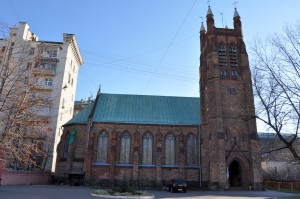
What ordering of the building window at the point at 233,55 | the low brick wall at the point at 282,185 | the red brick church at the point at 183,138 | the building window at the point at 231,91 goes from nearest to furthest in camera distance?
the red brick church at the point at 183,138 < the building window at the point at 231,91 < the low brick wall at the point at 282,185 < the building window at the point at 233,55

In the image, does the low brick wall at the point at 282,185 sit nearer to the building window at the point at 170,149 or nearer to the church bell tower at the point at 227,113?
the church bell tower at the point at 227,113

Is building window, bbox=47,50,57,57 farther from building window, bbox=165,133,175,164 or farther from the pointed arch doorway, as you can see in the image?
the pointed arch doorway

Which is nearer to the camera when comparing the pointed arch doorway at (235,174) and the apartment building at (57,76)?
the pointed arch doorway at (235,174)

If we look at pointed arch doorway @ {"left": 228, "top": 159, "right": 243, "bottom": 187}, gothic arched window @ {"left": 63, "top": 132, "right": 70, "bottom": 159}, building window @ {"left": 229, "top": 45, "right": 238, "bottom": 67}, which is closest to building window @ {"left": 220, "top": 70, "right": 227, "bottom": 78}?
building window @ {"left": 229, "top": 45, "right": 238, "bottom": 67}

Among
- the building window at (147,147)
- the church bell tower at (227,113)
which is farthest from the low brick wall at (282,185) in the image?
the building window at (147,147)

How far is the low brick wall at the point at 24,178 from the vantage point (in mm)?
28722

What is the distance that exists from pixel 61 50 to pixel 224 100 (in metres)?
29.0

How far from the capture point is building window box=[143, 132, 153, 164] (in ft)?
114

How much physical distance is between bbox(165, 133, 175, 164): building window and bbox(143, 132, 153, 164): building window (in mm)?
2209

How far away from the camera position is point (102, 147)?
35.1m

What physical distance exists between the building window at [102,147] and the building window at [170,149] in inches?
328

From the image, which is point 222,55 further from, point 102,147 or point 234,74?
point 102,147

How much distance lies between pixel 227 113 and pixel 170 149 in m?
9.15

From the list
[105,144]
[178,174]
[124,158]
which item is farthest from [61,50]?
[178,174]
